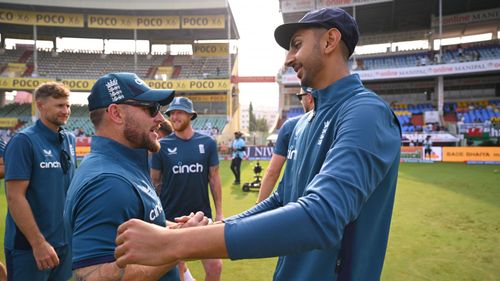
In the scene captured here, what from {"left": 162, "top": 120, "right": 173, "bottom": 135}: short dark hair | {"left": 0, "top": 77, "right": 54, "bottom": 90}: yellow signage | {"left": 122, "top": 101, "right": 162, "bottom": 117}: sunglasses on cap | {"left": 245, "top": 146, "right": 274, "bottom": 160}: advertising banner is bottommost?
{"left": 245, "top": 146, "right": 274, "bottom": 160}: advertising banner

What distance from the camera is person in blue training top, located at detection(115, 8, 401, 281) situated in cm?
108

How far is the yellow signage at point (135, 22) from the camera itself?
38.5 metres

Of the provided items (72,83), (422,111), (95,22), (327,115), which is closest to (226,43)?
(95,22)

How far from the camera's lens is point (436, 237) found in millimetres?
6645

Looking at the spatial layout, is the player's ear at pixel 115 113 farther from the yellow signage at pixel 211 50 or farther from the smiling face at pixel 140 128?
the yellow signage at pixel 211 50

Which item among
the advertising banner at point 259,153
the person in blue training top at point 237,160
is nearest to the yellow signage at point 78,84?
the advertising banner at point 259,153

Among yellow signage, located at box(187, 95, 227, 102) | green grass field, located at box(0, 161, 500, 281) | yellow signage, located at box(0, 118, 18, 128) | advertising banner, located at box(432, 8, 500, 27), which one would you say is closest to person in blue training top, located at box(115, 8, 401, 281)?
green grass field, located at box(0, 161, 500, 281)

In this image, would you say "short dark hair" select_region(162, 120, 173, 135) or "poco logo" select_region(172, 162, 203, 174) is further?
"short dark hair" select_region(162, 120, 173, 135)

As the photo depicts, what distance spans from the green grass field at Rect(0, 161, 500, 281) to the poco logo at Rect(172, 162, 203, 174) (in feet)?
5.19

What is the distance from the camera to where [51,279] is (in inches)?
131

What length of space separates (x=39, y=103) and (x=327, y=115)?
9.94ft

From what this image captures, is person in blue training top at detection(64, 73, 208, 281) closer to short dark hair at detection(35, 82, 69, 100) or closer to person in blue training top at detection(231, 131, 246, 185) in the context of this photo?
short dark hair at detection(35, 82, 69, 100)

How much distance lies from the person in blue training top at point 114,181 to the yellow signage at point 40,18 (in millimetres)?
41933

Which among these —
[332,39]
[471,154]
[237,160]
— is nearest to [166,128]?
[332,39]
